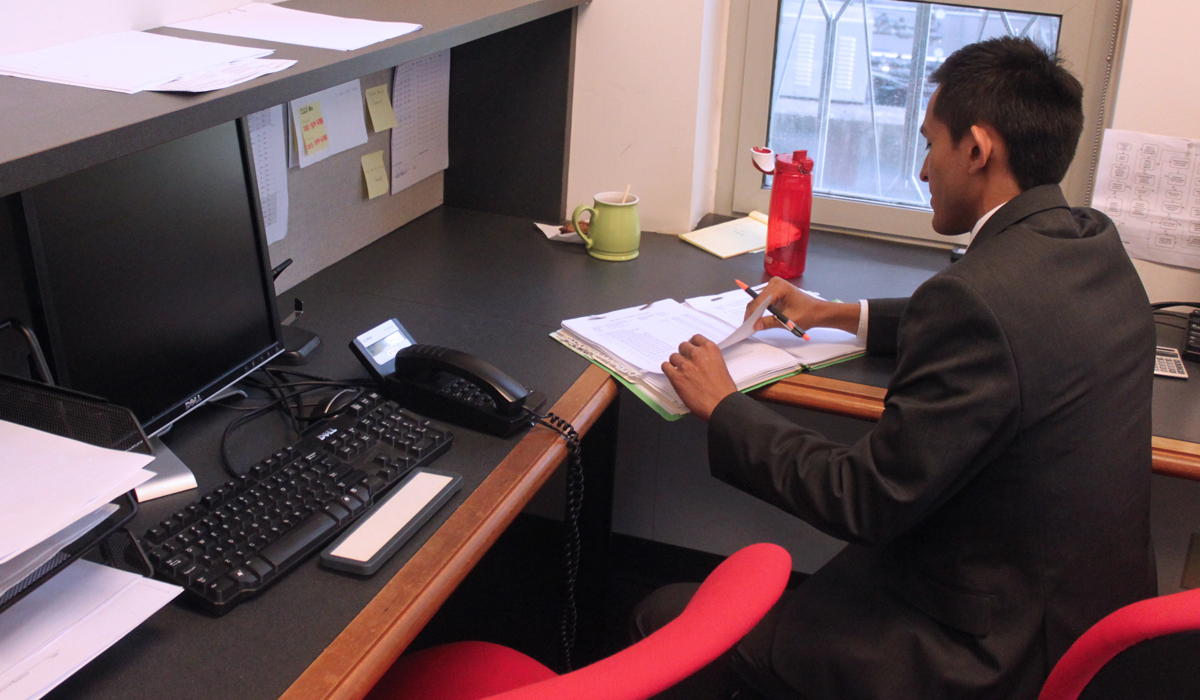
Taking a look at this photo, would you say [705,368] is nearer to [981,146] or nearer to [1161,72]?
[981,146]

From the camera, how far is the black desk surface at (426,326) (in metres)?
0.74

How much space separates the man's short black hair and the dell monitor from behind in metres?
0.85

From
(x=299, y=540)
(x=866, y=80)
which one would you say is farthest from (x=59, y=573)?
(x=866, y=80)

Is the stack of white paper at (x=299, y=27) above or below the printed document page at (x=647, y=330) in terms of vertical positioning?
above

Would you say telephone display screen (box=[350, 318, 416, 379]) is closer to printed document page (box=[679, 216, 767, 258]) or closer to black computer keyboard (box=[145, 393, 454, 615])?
black computer keyboard (box=[145, 393, 454, 615])

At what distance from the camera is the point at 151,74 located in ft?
2.98

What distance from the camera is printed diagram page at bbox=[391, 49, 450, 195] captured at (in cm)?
174

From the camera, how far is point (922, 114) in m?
1.78

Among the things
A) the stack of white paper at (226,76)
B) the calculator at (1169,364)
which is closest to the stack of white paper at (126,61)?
the stack of white paper at (226,76)

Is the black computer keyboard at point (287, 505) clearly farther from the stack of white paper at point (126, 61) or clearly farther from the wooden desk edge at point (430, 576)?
the stack of white paper at point (126, 61)

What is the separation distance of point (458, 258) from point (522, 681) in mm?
859

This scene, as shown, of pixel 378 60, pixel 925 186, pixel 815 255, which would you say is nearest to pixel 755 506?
pixel 815 255

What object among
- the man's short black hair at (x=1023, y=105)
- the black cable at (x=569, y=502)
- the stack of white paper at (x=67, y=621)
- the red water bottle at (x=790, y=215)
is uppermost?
the man's short black hair at (x=1023, y=105)

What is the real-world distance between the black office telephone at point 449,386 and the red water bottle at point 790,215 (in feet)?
2.11
